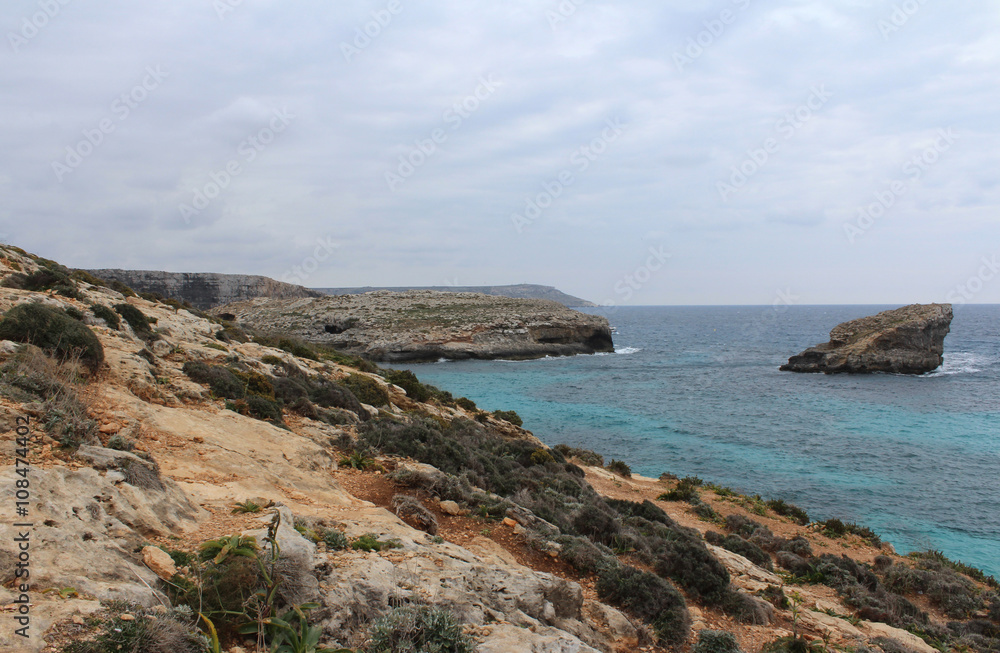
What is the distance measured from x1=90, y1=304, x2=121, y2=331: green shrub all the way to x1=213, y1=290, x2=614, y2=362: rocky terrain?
3977cm

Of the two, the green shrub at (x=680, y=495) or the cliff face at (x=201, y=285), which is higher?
the cliff face at (x=201, y=285)

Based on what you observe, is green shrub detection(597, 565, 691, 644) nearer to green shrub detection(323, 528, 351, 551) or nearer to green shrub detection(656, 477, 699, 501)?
green shrub detection(323, 528, 351, 551)

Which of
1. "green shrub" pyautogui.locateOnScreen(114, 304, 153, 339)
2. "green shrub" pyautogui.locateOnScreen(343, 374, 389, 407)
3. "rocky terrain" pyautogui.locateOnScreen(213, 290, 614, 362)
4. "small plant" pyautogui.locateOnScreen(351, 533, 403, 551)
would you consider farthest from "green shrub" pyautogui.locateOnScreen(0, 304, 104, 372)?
"rocky terrain" pyautogui.locateOnScreen(213, 290, 614, 362)

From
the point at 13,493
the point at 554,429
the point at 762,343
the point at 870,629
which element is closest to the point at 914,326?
the point at 762,343

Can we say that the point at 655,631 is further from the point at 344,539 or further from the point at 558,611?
the point at 344,539

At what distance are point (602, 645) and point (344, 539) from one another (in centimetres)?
323

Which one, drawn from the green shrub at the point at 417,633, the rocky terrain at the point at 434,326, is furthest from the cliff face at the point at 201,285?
the green shrub at the point at 417,633

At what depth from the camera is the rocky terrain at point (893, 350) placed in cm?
4388

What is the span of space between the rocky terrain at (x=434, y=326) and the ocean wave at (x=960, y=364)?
31658mm

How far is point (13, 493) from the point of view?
411 cm

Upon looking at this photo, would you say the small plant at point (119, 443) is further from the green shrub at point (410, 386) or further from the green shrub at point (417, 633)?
the green shrub at point (410, 386)

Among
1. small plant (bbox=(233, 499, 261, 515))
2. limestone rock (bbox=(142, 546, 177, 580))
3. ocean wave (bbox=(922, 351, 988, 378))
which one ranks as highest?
limestone rock (bbox=(142, 546, 177, 580))

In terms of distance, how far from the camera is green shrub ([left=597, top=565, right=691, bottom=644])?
6414 millimetres

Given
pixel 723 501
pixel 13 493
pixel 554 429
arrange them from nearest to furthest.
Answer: pixel 13 493 < pixel 723 501 < pixel 554 429
